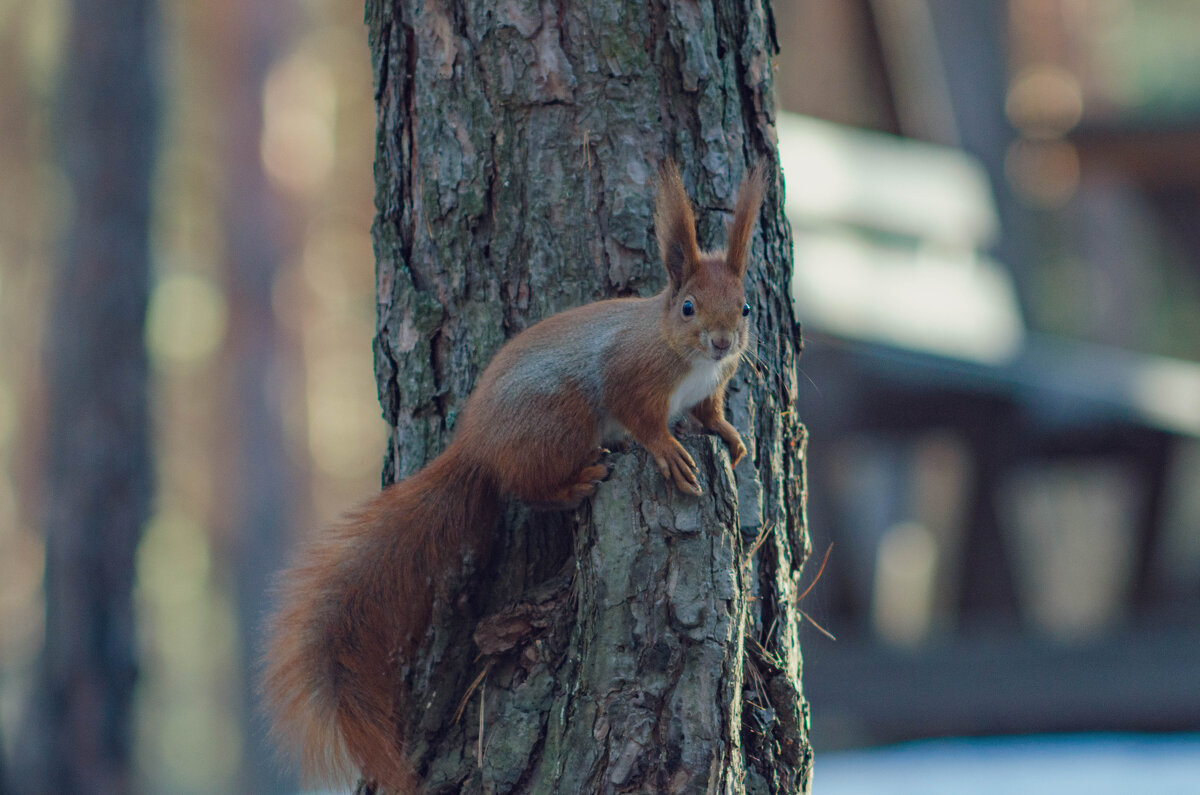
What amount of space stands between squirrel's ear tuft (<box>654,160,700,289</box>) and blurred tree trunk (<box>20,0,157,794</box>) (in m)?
3.47

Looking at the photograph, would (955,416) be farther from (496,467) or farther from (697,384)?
(496,467)

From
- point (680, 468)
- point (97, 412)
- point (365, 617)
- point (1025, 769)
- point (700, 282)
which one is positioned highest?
point (700, 282)

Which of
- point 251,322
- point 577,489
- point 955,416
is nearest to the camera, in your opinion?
point 577,489

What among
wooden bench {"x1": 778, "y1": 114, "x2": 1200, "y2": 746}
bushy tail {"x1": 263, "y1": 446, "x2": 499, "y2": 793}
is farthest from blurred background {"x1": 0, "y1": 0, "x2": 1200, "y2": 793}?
bushy tail {"x1": 263, "y1": 446, "x2": 499, "y2": 793}


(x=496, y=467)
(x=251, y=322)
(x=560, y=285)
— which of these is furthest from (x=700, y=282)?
(x=251, y=322)

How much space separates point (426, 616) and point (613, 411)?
42cm

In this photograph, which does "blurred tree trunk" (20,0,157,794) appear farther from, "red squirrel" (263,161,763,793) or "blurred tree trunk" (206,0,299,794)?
"blurred tree trunk" (206,0,299,794)

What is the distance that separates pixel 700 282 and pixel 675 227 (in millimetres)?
86

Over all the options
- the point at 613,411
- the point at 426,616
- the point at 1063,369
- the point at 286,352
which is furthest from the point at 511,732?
the point at 286,352

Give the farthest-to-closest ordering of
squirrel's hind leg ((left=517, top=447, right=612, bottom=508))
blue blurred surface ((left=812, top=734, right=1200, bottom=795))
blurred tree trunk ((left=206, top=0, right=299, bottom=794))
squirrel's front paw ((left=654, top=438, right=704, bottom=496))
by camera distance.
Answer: blurred tree trunk ((left=206, top=0, right=299, bottom=794))
blue blurred surface ((left=812, top=734, right=1200, bottom=795))
squirrel's hind leg ((left=517, top=447, right=612, bottom=508))
squirrel's front paw ((left=654, top=438, right=704, bottom=496))

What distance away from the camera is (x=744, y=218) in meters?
1.49

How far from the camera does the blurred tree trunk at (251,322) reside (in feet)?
27.5

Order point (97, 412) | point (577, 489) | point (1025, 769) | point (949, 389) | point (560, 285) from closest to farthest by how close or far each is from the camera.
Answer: point (577, 489), point (560, 285), point (1025, 769), point (949, 389), point (97, 412)

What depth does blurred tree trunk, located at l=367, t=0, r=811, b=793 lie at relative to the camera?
144 centimetres
